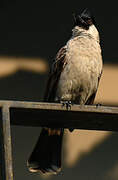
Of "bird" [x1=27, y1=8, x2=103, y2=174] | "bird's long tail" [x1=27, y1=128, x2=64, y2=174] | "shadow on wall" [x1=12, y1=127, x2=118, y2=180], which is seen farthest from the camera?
"shadow on wall" [x1=12, y1=127, x2=118, y2=180]

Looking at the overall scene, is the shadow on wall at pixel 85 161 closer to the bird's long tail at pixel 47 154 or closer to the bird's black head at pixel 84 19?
the bird's long tail at pixel 47 154

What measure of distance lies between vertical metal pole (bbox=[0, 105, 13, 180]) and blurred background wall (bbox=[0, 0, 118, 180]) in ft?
5.95

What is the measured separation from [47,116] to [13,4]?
2.07m

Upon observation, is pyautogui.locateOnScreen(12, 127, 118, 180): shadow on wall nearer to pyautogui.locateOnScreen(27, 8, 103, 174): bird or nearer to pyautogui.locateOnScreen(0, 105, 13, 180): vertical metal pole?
pyautogui.locateOnScreen(27, 8, 103, 174): bird

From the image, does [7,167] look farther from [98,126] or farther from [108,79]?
[108,79]

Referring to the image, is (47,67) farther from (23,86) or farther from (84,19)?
(84,19)

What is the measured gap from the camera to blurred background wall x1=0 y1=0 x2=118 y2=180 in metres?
6.27

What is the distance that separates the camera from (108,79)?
21.5ft

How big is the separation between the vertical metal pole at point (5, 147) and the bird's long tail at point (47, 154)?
923 millimetres

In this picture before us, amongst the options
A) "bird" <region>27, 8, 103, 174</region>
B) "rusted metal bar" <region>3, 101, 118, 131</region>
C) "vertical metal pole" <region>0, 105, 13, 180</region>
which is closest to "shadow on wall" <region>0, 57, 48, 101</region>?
"bird" <region>27, 8, 103, 174</region>

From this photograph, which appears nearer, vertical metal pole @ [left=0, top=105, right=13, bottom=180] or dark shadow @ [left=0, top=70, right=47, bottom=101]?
vertical metal pole @ [left=0, top=105, right=13, bottom=180]

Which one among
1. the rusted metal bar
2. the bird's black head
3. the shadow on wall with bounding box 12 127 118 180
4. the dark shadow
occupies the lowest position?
the shadow on wall with bounding box 12 127 118 180

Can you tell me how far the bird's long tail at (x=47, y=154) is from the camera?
5.30 metres

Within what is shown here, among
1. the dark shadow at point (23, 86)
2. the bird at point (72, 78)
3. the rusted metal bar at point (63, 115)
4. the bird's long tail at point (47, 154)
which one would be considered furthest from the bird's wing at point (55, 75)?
the rusted metal bar at point (63, 115)
